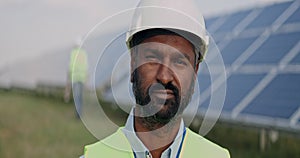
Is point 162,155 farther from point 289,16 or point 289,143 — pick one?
point 289,16

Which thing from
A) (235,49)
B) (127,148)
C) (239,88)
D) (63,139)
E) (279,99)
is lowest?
(63,139)

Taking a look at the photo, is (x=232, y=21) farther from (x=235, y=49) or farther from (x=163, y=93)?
(x=163, y=93)

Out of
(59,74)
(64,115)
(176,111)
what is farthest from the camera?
(59,74)

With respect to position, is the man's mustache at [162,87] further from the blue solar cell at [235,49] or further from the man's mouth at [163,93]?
the blue solar cell at [235,49]

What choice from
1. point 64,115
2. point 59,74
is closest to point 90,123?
point 64,115

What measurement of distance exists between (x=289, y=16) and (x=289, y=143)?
124 inches

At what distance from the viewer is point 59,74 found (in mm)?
22766

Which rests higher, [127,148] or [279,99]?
[127,148]

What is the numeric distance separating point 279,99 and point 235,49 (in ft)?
9.44

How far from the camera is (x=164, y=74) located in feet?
3.97

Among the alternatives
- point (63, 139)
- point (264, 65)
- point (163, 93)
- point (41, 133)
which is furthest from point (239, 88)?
point (163, 93)

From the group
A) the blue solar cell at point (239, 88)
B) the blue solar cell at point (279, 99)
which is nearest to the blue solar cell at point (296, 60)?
the blue solar cell at point (279, 99)

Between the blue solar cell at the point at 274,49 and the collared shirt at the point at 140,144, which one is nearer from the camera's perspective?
the collared shirt at the point at 140,144

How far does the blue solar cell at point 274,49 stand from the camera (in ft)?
29.8
